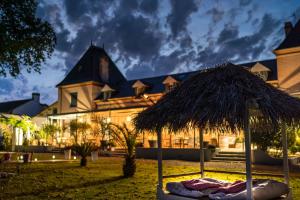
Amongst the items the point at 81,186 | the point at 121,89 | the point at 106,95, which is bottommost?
the point at 81,186

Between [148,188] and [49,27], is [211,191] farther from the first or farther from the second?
[49,27]

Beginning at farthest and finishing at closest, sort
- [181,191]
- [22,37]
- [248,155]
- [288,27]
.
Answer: [288,27] < [22,37] < [181,191] < [248,155]

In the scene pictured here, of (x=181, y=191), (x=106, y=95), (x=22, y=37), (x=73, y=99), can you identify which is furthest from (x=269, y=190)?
(x=73, y=99)

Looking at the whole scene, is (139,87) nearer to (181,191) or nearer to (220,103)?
(181,191)

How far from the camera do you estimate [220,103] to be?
18.7ft

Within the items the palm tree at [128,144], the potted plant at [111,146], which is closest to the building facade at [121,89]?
the potted plant at [111,146]

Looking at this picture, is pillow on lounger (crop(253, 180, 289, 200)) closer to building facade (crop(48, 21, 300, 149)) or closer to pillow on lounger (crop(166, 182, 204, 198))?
pillow on lounger (crop(166, 182, 204, 198))

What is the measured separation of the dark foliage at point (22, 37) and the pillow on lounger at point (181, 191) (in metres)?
10.0

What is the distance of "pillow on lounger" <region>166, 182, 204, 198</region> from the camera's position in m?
6.38

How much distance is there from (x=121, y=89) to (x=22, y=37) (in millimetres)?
16015

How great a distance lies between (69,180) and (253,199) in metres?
6.81

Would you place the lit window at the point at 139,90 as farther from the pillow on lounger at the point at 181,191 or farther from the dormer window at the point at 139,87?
the pillow on lounger at the point at 181,191

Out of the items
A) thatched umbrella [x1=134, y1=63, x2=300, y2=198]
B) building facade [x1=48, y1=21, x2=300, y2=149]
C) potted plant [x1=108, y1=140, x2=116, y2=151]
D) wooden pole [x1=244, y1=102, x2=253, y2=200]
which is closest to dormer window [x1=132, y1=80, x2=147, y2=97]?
building facade [x1=48, y1=21, x2=300, y2=149]

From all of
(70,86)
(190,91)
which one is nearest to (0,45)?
(190,91)
